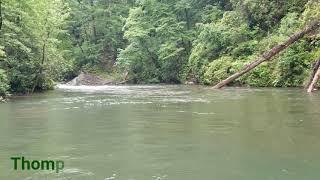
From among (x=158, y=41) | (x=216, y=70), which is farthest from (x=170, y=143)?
(x=158, y=41)

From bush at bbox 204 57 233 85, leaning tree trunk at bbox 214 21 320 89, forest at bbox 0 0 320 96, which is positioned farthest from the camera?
bush at bbox 204 57 233 85

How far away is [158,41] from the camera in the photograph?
5203 cm

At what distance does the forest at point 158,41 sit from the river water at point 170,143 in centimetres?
274

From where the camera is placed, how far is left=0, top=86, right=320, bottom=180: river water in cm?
785

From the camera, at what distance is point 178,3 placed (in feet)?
169

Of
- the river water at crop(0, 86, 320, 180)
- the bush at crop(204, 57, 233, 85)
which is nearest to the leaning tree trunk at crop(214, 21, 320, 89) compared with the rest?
the river water at crop(0, 86, 320, 180)

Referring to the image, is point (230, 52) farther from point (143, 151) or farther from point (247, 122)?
point (143, 151)

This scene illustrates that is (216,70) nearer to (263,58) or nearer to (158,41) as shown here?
(158,41)

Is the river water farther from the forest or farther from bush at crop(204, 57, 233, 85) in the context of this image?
bush at crop(204, 57, 233, 85)

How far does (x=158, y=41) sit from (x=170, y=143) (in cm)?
4185

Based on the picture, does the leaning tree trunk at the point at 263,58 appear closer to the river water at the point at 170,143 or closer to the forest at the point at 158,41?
the forest at the point at 158,41

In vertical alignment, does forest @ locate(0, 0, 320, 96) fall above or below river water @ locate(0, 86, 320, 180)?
above

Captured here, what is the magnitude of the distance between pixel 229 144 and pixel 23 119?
26.2ft

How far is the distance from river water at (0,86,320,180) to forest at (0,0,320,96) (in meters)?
2.74
